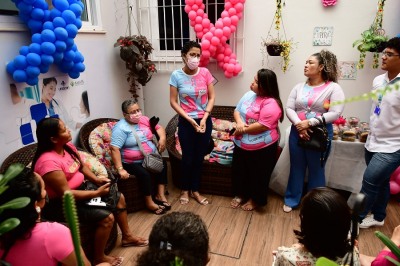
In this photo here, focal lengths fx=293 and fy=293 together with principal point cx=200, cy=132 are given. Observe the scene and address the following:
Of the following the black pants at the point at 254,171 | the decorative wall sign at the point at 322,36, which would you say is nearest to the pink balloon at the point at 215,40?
the decorative wall sign at the point at 322,36

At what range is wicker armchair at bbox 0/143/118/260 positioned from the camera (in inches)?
79.0

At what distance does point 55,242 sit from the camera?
1.11 metres

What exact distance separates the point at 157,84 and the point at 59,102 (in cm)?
150

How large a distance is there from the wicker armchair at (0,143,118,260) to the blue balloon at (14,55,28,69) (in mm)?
615

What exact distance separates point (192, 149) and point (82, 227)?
120 cm

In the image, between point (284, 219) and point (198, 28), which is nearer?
point (284, 219)

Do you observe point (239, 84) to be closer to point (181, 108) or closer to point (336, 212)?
point (181, 108)

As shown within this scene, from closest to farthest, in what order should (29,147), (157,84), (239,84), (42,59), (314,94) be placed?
(42,59) < (29,147) < (314,94) < (239,84) < (157,84)

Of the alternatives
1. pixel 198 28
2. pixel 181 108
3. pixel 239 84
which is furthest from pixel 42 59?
pixel 239 84

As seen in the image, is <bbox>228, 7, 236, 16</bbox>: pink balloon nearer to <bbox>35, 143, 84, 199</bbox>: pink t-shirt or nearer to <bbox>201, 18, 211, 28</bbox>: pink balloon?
<bbox>201, 18, 211, 28</bbox>: pink balloon

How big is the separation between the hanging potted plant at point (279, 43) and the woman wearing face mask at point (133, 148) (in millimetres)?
1557

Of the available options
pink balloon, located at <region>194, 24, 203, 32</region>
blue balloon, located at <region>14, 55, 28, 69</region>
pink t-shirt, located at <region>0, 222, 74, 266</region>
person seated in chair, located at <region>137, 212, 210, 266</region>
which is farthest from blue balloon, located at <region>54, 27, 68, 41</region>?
person seated in chair, located at <region>137, 212, 210, 266</region>

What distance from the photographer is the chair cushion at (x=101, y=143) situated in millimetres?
2799

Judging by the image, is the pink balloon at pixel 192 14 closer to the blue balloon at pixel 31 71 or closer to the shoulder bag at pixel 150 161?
the shoulder bag at pixel 150 161
